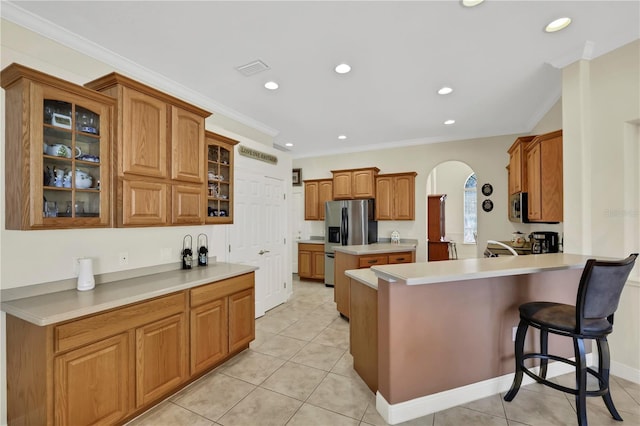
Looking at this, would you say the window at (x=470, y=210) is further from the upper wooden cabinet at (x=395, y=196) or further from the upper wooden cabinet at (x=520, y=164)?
the upper wooden cabinet at (x=520, y=164)

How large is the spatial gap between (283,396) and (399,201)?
13.7ft

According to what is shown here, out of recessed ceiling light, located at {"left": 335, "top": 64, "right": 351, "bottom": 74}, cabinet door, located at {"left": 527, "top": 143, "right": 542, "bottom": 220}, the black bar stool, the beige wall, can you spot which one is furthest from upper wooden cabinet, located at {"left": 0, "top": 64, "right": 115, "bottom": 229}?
cabinet door, located at {"left": 527, "top": 143, "right": 542, "bottom": 220}

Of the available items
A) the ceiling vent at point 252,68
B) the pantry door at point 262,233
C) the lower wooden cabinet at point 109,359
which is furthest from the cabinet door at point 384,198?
the lower wooden cabinet at point 109,359

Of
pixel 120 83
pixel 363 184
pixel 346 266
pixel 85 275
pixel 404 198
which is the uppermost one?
pixel 120 83

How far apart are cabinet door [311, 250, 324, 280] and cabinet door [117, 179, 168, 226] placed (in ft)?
13.3

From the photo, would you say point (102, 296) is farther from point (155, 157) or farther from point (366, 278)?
point (366, 278)

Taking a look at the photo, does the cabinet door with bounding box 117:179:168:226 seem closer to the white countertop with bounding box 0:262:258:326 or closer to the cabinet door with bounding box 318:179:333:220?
the white countertop with bounding box 0:262:258:326

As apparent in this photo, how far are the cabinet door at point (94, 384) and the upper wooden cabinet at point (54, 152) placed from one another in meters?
0.86

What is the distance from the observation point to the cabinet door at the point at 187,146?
250 centimetres

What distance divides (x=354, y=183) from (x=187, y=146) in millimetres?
3798

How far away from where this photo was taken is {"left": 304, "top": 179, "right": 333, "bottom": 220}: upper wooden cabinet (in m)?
6.34

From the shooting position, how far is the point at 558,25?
7.11ft

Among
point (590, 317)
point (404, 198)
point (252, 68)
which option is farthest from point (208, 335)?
point (404, 198)

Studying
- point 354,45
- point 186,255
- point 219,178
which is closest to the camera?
point 354,45
